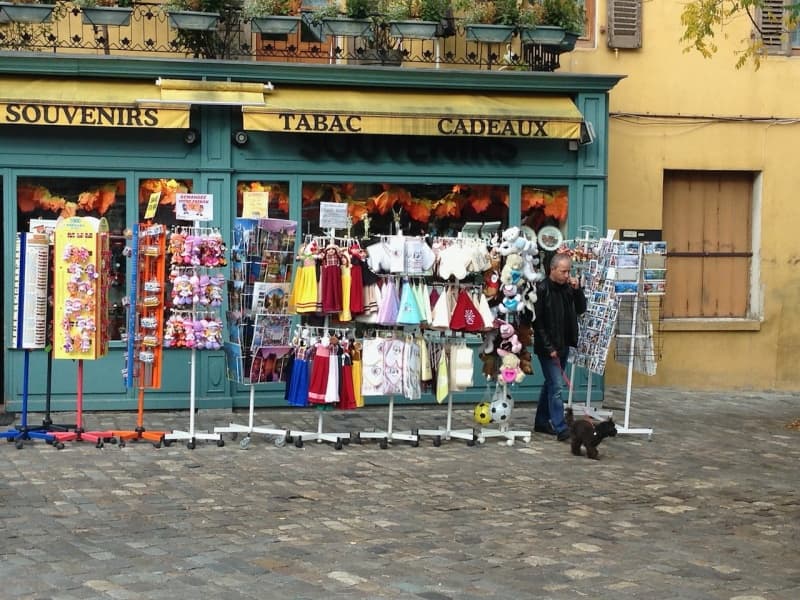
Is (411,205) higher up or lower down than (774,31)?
lower down

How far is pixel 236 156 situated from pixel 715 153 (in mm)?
6079

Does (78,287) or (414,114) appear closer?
(78,287)

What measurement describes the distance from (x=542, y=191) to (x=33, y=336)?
5.96 m

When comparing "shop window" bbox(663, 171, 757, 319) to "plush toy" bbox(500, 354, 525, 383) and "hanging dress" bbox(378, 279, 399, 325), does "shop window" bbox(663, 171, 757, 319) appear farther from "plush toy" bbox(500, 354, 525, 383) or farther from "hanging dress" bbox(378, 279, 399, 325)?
"hanging dress" bbox(378, 279, 399, 325)

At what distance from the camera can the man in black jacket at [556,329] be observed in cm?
1098

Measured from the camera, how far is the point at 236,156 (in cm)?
1274

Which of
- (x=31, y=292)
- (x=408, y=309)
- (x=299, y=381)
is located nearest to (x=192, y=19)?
A: (x=31, y=292)

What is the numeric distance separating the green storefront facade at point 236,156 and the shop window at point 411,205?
0.10 meters

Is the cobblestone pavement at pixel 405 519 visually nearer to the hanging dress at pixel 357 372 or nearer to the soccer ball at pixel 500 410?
the soccer ball at pixel 500 410

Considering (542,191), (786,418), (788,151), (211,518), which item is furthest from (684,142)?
(211,518)

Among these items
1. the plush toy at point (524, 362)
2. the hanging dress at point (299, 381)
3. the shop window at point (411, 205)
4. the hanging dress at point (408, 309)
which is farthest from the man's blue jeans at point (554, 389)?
the shop window at point (411, 205)

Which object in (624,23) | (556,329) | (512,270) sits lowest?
(556,329)

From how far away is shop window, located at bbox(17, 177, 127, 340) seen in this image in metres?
12.4

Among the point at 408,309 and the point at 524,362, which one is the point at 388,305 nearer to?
the point at 408,309
